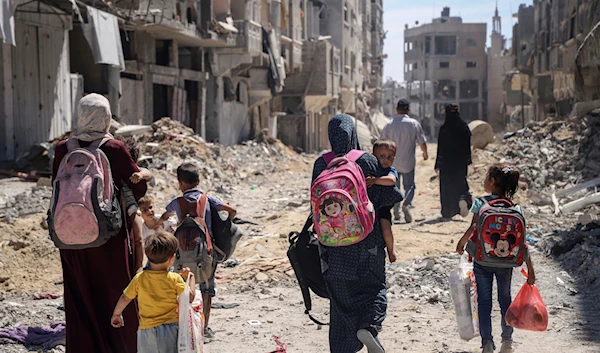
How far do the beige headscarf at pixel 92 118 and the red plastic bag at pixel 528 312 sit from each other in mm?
2652

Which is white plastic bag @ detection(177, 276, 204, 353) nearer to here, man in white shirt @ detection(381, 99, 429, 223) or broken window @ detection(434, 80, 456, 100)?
man in white shirt @ detection(381, 99, 429, 223)

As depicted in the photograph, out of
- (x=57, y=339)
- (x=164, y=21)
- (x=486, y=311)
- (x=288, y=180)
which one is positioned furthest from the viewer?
(x=288, y=180)

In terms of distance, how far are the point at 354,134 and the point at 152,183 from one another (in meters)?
9.71

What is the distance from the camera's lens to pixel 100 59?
14.0 meters

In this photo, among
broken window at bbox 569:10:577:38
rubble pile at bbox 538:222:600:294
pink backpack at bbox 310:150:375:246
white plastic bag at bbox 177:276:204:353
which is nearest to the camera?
white plastic bag at bbox 177:276:204:353

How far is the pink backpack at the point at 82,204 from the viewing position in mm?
3633

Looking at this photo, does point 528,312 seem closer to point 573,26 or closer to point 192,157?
point 192,157

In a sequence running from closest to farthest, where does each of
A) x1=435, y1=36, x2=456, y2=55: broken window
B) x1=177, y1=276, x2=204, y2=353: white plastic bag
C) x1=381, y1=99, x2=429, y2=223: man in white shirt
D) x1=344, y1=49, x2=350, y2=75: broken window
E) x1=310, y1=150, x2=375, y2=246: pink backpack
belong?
x1=177, y1=276, x2=204, y2=353: white plastic bag → x1=310, y1=150, x2=375, y2=246: pink backpack → x1=381, y1=99, x2=429, y2=223: man in white shirt → x1=344, y1=49, x2=350, y2=75: broken window → x1=435, y1=36, x2=456, y2=55: broken window

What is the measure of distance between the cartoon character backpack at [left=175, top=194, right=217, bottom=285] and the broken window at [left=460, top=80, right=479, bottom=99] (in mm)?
63078

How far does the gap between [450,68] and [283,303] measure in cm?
6193

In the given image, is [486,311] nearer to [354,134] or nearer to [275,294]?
[354,134]

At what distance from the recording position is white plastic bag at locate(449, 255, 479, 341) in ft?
14.8

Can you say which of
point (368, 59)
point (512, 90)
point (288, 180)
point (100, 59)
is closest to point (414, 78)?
point (368, 59)

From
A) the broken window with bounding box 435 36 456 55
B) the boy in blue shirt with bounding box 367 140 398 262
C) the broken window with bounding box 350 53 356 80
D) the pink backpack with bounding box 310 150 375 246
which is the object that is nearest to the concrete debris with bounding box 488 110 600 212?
the boy in blue shirt with bounding box 367 140 398 262
